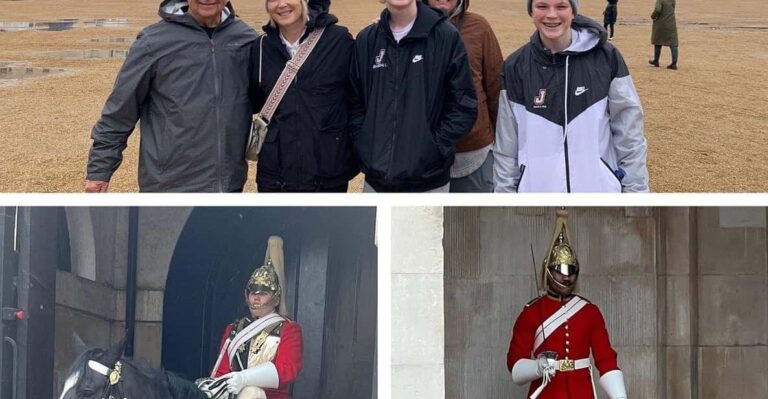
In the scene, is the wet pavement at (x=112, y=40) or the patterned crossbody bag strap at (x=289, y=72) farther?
the wet pavement at (x=112, y=40)

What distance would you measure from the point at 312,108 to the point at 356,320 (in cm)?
135

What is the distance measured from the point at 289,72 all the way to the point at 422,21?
0.65 meters

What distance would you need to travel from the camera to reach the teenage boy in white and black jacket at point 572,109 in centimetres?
500

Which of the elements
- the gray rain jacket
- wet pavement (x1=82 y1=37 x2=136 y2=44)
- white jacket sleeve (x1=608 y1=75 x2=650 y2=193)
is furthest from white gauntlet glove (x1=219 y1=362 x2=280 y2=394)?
wet pavement (x1=82 y1=37 x2=136 y2=44)

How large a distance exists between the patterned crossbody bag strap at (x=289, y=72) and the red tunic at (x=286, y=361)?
1245 mm

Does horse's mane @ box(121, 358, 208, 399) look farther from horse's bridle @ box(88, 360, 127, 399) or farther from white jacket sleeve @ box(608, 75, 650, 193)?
white jacket sleeve @ box(608, 75, 650, 193)

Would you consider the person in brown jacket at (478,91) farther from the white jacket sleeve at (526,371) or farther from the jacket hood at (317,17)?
the white jacket sleeve at (526,371)

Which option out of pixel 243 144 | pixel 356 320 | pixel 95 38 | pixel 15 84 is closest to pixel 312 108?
pixel 243 144

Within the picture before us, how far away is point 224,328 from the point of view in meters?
4.37

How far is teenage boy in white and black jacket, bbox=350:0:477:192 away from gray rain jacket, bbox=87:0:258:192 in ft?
2.07

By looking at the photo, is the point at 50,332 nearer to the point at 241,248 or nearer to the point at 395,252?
the point at 241,248

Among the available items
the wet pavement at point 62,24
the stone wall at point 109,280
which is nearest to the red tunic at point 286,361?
the stone wall at point 109,280

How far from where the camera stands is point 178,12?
17.9ft

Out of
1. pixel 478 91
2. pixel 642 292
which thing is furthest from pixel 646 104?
pixel 478 91
